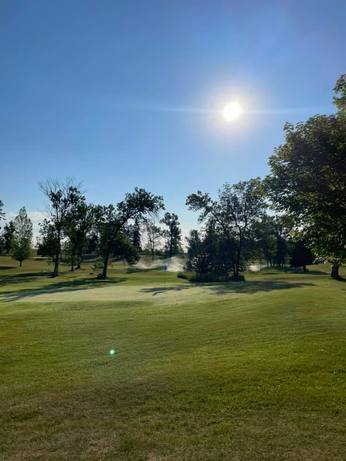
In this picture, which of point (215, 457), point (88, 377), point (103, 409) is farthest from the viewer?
point (88, 377)

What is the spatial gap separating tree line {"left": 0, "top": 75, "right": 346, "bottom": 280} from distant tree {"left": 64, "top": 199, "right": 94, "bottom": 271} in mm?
159

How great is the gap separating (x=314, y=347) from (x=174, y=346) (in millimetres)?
4114

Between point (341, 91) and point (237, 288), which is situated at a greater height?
point (341, 91)

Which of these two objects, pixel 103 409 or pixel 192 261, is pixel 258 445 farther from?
pixel 192 261

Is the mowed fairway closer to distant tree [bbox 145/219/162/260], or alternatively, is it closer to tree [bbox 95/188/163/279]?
tree [bbox 95/188/163/279]

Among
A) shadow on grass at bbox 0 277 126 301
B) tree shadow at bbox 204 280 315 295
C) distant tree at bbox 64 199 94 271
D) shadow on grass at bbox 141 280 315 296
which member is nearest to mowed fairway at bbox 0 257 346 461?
tree shadow at bbox 204 280 315 295

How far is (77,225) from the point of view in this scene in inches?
2584

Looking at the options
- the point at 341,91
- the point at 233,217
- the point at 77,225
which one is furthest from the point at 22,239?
the point at 341,91

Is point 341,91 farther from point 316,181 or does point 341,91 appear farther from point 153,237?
point 153,237

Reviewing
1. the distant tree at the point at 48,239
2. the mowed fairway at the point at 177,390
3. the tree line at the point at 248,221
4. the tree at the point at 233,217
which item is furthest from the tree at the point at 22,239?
the mowed fairway at the point at 177,390

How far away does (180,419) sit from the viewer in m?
6.73

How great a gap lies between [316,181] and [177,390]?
685 centimetres

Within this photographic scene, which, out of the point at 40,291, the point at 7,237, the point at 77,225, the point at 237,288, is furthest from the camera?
the point at 7,237

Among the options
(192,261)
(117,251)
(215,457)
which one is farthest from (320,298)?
(192,261)
